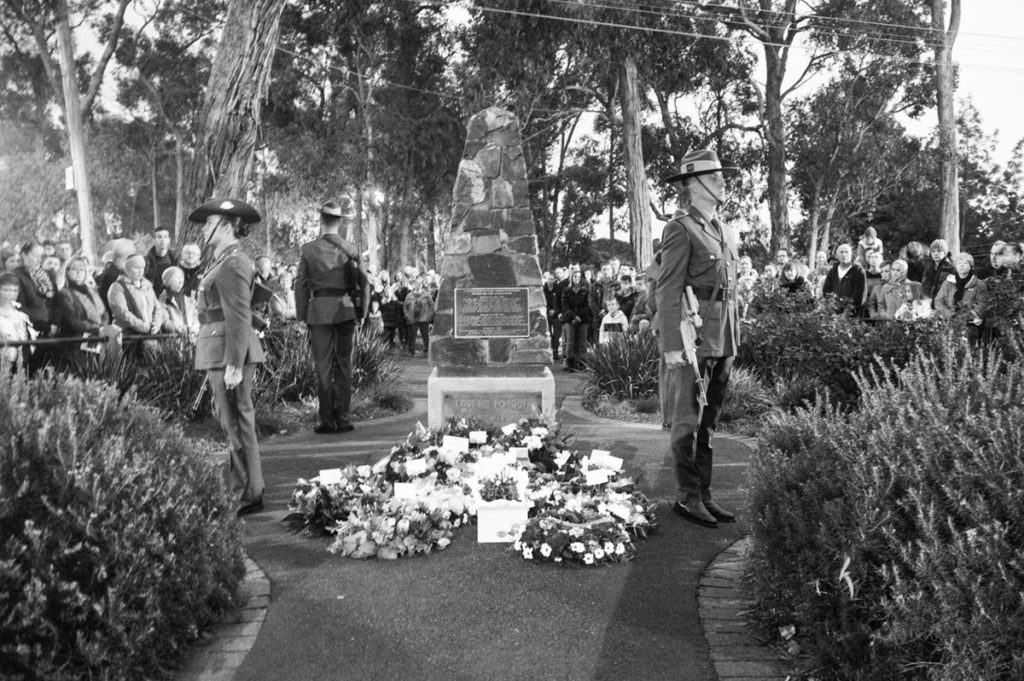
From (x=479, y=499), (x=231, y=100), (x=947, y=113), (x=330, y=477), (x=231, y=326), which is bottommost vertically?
(x=479, y=499)

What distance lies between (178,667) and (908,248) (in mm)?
11734

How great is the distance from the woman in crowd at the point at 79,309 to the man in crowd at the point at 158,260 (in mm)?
1273

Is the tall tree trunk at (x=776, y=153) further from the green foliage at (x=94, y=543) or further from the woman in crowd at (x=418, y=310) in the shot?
the green foliage at (x=94, y=543)

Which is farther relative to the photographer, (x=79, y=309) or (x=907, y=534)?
(x=79, y=309)

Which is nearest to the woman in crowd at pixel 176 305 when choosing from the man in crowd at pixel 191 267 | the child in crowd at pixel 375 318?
the man in crowd at pixel 191 267

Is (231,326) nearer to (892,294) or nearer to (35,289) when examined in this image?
(35,289)

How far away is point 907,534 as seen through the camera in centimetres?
293

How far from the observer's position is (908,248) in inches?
492

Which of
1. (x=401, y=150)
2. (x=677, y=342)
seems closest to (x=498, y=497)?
(x=677, y=342)

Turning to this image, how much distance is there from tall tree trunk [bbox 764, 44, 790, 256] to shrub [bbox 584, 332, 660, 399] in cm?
1761

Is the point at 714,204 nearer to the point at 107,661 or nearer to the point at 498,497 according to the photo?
the point at 498,497

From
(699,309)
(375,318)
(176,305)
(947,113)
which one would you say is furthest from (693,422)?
(947,113)

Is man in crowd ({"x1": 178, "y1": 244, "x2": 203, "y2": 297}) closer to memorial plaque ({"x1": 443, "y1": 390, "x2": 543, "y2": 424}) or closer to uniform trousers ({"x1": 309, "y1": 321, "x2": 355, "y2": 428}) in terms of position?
uniform trousers ({"x1": 309, "y1": 321, "x2": 355, "y2": 428})

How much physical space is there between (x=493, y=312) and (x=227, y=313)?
3.15 metres
